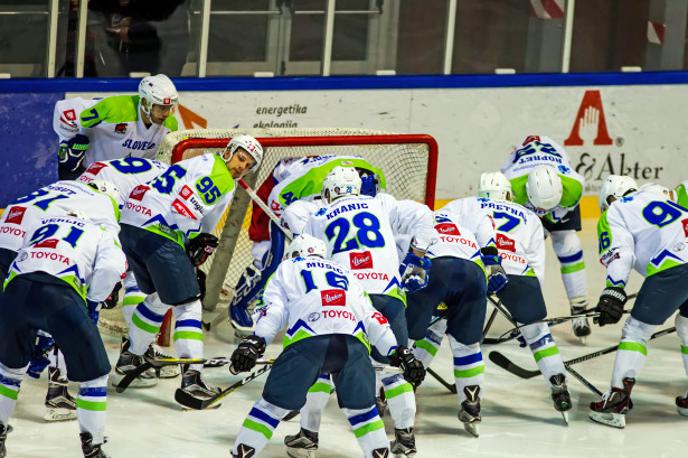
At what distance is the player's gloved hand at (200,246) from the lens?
735 centimetres

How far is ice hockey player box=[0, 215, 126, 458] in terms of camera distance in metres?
6.15

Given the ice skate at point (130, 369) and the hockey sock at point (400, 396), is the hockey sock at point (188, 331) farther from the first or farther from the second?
the hockey sock at point (400, 396)

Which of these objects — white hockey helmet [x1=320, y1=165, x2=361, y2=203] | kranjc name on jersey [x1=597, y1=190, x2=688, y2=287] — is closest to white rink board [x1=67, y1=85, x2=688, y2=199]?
kranjc name on jersey [x1=597, y1=190, x2=688, y2=287]

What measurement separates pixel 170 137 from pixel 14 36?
1850 millimetres

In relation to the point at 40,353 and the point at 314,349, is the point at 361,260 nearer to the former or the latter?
the point at 314,349

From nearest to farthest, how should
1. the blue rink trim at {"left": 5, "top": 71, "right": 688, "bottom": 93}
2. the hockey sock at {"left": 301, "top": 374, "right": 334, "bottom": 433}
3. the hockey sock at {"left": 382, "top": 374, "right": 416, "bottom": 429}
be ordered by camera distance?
the hockey sock at {"left": 382, "top": 374, "right": 416, "bottom": 429}
the hockey sock at {"left": 301, "top": 374, "right": 334, "bottom": 433}
the blue rink trim at {"left": 5, "top": 71, "right": 688, "bottom": 93}

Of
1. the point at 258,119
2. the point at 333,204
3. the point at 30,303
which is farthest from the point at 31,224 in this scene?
the point at 258,119

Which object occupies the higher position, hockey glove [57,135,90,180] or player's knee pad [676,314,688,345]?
hockey glove [57,135,90,180]

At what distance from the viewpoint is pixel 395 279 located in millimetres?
6762

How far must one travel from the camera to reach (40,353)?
715 cm

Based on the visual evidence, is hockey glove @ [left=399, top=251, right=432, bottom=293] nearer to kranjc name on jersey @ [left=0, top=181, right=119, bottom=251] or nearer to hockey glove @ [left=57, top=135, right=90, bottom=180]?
kranjc name on jersey @ [left=0, top=181, right=119, bottom=251]

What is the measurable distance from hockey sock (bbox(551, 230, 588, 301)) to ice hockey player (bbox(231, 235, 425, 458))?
2.92 m

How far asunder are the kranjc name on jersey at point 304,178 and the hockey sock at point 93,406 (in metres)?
2.16

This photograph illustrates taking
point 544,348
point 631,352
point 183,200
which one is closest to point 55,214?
point 183,200
